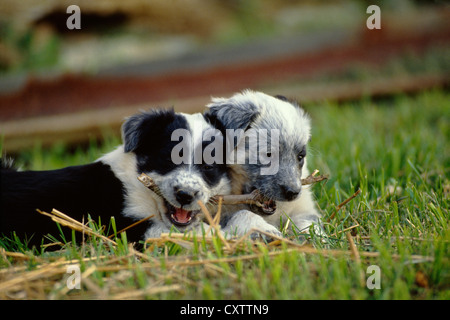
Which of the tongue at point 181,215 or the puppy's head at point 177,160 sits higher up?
the puppy's head at point 177,160

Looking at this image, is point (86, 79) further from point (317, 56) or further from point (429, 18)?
point (429, 18)

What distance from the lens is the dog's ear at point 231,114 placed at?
316cm

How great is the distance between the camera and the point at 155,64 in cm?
699

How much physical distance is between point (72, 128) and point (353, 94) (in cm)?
368

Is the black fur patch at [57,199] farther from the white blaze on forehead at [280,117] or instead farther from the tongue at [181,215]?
the white blaze on forehead at [280,117]

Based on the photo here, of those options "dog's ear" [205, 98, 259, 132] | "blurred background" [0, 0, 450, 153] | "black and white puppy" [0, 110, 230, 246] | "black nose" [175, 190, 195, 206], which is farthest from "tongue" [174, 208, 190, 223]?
Result: "blurred background" [0, 0, 450, 153]

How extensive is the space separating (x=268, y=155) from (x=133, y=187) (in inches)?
34.7

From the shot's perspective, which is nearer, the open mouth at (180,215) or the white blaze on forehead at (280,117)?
the open mouth at (180,215)

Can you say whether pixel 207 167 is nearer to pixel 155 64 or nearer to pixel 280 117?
pixel 280 117

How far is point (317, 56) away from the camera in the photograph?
7625 millimetres

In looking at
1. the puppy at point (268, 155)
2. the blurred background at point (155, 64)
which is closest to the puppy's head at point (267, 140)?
the puppy at point (268, 155)

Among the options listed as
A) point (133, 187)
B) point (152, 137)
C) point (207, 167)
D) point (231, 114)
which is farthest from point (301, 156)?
point (133, 187)

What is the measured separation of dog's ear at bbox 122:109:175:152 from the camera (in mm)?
3014
